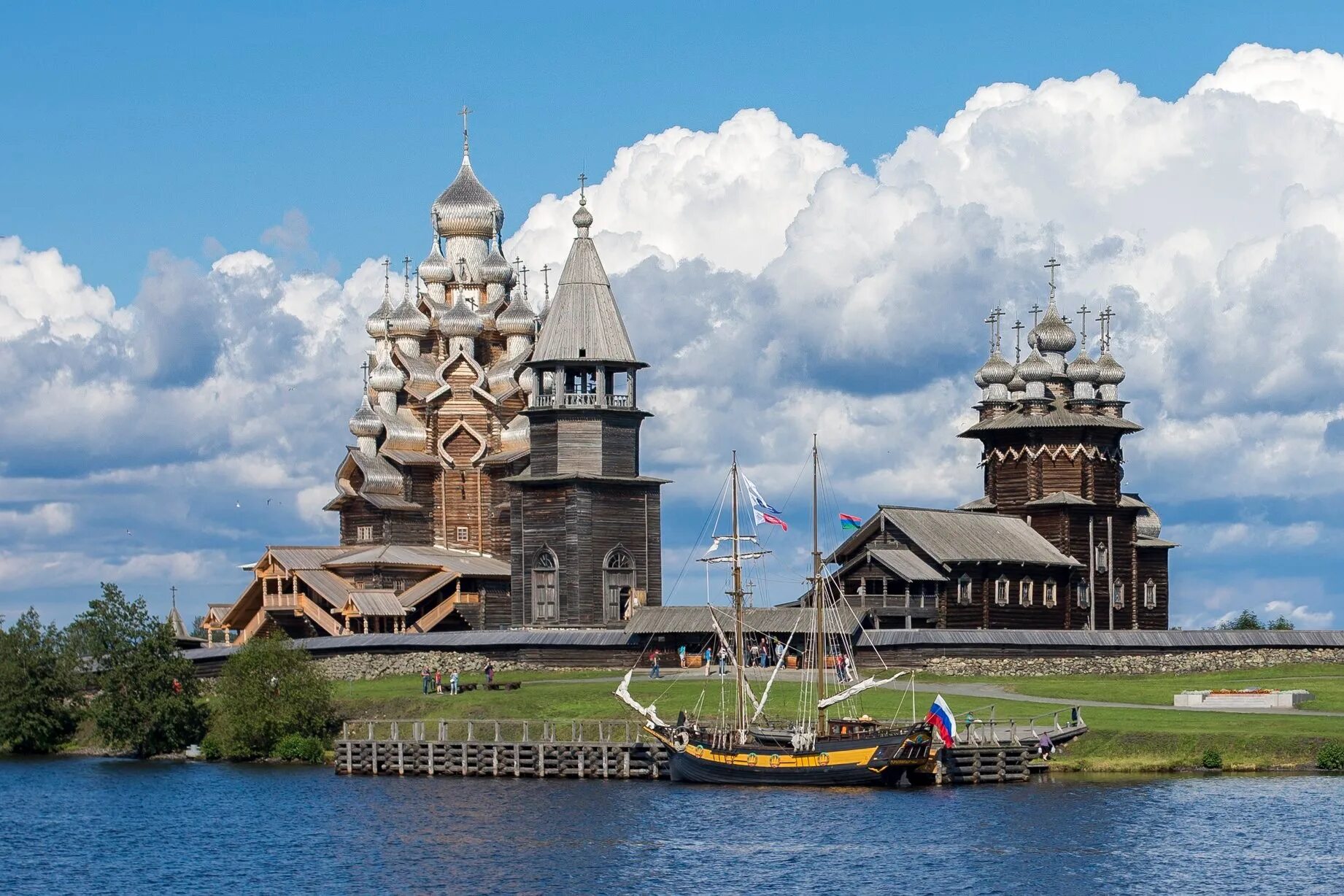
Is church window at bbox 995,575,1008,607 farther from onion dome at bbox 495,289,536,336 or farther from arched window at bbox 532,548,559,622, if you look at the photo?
onion dome at bbox 495,289,536,336

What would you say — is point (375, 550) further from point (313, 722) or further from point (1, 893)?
point (1, 893)

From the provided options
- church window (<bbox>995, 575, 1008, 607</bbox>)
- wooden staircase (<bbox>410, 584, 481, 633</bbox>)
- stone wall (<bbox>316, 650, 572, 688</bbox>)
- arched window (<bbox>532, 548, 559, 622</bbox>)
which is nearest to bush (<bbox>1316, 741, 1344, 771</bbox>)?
church window (<bbox>995, 575, 1008, 607</bbox>)

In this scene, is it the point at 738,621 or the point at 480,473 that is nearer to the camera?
the point at 738,621

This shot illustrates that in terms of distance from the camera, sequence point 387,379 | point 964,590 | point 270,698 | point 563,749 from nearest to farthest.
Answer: point 563,749, point 270,698, point 964,590, point 387,379

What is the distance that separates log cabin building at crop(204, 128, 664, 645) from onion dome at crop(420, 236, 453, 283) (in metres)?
0.08

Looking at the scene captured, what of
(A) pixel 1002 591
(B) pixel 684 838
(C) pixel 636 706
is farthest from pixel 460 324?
(B) pixel 684 838

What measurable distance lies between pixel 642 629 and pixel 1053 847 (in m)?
34.9

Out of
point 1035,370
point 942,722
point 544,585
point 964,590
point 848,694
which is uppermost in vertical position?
point 1035,370

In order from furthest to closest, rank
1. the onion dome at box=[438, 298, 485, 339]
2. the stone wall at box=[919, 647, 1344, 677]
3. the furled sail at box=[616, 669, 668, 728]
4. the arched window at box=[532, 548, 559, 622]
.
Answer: the onion dome at box=[438, 298, 485, 339] < the arched window at box=[532, 548, 559, 622] < the stone wall at box=[919, 647, 1344, 677] < the furled sail at box=[616, 669, 668, 728]

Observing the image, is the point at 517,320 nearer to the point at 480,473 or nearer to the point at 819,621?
the point at 480,473

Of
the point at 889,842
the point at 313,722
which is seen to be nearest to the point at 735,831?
the point at 889,842

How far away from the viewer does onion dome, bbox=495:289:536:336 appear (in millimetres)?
109500

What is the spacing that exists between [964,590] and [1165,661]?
8.42 meters

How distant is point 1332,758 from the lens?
66250 millimetres
